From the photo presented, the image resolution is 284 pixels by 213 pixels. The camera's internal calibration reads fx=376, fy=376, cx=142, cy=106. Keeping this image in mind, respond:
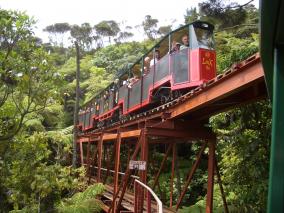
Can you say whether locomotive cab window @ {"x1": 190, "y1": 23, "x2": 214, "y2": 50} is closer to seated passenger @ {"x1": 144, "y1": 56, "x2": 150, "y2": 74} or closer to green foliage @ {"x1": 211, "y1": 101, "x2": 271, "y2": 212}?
green foliage @ {"x1": 211, "y1": 101, "x2": 271, "y2": 212}

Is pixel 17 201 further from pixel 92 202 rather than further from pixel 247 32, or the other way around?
pixel 247 32

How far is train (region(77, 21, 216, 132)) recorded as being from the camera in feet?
31.1

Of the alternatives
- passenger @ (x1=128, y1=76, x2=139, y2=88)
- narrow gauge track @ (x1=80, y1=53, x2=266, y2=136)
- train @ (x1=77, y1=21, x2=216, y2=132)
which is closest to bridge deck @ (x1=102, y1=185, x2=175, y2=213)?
narrow gauge track @ (x1=80, y1=53, x2=266, y2=136)

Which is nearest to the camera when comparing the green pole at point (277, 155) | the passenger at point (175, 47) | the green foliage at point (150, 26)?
the green pole at point (277, 155)

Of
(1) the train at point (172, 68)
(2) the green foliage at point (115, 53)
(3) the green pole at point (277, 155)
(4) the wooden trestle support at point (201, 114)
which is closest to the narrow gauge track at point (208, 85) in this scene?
(4) the wooden trestle support at point (201, 114)

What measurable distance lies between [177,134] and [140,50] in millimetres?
33033

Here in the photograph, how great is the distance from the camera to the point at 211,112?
8.15 m

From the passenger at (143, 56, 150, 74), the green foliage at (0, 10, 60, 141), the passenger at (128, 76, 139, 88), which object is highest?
the passenger at (143, 56, 150, 74)

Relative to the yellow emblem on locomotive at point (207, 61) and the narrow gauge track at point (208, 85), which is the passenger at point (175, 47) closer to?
the yellow emblem on locomotive at point (207, 61)

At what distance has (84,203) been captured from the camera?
11.0m

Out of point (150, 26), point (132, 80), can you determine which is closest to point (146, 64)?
point (132, 80)

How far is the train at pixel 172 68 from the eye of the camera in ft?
31.1

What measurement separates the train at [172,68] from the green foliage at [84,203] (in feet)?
10.1

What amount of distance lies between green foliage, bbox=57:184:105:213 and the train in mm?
3076
